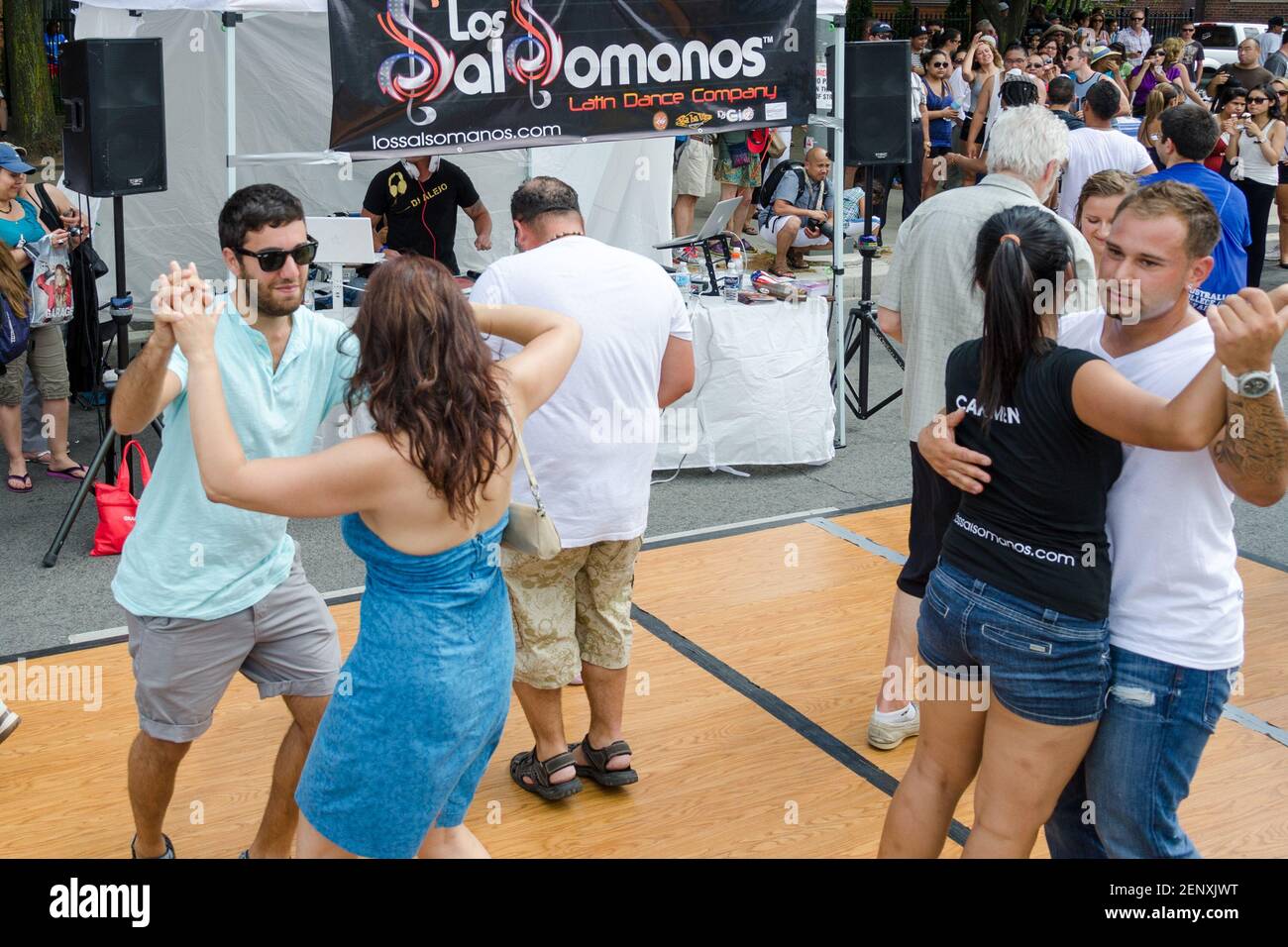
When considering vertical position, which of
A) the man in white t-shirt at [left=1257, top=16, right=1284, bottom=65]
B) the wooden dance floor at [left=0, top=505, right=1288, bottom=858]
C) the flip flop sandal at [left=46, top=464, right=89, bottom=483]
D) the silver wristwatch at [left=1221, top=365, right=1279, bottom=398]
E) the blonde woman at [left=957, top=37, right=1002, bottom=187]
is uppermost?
the man in white t-shirt at [left=1257, top=16, right=1284, bottom=65]

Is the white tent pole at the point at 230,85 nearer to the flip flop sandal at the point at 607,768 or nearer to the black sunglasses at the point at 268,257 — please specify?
the black sunglasses at the point at 268,257

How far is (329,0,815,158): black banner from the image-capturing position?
20.1 ft

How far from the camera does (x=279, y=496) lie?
92.1 inches

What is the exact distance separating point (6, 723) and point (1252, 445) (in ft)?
11.7

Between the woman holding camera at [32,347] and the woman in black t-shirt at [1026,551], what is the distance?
5.01 m

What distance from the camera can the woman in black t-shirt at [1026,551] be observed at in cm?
249

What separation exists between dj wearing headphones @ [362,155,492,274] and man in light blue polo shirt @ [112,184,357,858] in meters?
5.32

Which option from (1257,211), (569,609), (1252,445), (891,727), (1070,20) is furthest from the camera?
(1070,20)

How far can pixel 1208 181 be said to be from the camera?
19.9 feet

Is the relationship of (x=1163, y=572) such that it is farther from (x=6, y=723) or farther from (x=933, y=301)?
(x=6, y=723)

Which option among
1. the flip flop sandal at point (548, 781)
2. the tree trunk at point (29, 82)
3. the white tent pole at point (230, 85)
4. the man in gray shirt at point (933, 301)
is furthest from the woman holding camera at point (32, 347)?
the tree trunk at point (29, 82)

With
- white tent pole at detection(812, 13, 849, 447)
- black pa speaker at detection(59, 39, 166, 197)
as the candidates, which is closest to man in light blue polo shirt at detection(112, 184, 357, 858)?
black pa speaker at detection(59, 39, 166, 197)

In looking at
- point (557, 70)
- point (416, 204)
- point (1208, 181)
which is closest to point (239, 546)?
point (557, 70)

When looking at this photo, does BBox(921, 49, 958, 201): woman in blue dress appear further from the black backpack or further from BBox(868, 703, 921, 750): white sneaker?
BBox(868, 703, 921, 750): white sneaker
